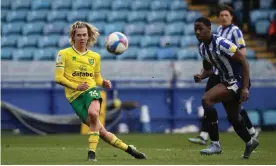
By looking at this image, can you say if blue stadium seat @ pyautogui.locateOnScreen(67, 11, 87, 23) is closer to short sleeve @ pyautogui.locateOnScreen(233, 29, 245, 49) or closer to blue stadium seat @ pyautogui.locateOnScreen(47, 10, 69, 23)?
blue stadium seat @ pyautogui.locateOnScreen(47, 10, 69, 23)

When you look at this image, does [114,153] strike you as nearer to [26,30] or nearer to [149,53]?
[149,53]

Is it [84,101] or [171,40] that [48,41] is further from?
[84,101]

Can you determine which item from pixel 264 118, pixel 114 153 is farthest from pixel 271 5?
pixel 114 153

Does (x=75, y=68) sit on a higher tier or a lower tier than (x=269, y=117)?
higher

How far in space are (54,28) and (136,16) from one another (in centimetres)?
252

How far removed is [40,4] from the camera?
1060 inches

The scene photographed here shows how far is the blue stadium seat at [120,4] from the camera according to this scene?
86.8 feet

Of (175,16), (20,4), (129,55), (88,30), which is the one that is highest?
(88,30)

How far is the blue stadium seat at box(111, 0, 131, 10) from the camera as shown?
26453 mm

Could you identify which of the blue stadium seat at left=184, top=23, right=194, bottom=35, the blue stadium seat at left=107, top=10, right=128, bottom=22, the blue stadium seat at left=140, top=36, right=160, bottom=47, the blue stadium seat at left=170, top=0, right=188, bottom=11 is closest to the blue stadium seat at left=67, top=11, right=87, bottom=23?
the blue stadium seat at left=107, top=10, right=128, bottom=22

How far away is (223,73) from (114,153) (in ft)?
7.45

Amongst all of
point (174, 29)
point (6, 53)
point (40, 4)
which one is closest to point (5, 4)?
point (40, 4)

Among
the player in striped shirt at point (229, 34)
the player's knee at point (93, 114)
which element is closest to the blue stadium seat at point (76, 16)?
the player in striped shirt at point (229, 34)

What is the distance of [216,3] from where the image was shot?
27.0 m
